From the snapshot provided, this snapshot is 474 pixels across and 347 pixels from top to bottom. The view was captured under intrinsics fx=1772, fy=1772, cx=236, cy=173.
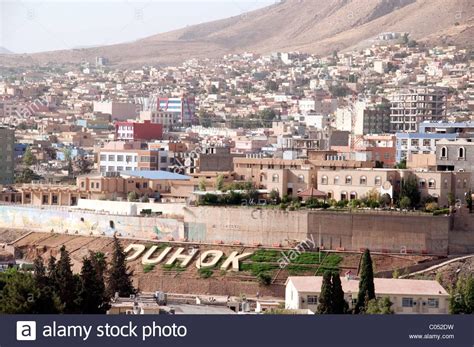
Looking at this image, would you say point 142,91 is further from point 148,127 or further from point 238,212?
point 238,212

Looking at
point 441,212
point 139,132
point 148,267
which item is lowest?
point 148,267

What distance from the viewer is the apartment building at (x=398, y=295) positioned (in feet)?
115

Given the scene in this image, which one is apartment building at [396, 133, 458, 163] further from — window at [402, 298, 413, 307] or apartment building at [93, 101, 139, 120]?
apartment building at [93, 101, 139, 120]

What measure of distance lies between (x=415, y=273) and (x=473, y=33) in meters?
92.0

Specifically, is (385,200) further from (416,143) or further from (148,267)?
(416,143)

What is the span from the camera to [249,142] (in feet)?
233

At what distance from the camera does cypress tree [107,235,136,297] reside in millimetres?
39281

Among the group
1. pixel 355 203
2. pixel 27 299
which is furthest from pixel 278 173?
pixel 27 299

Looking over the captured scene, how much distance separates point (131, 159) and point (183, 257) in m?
14.7

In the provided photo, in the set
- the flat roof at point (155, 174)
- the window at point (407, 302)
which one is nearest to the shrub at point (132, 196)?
the flat roof at point (155, 174)

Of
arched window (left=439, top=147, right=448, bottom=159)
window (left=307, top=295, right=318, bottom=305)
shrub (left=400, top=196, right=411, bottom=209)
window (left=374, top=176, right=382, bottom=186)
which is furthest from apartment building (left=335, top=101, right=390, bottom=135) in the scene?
window (left=307, top=295, right=318, bottom=305)

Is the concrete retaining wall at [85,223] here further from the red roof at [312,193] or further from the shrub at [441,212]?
the shrub at [441,212]

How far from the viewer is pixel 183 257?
4553cm

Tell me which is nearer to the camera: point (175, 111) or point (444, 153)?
point (444, 153)
